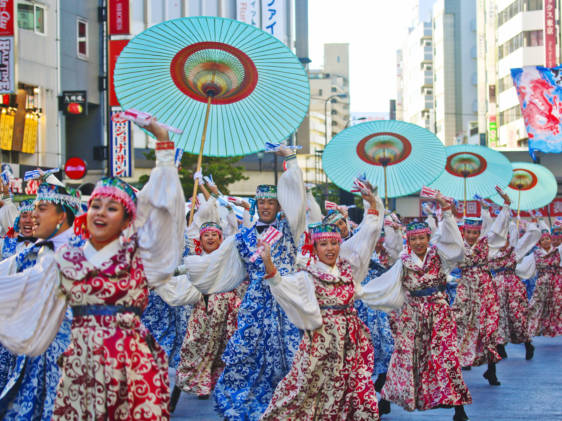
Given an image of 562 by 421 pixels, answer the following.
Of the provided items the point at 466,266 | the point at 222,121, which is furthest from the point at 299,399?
the point at 466,266

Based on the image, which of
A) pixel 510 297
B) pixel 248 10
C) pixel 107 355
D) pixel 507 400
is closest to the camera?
pixel 107 355

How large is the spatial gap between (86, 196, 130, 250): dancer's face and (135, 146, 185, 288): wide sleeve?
13cm

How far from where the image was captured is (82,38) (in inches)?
1158

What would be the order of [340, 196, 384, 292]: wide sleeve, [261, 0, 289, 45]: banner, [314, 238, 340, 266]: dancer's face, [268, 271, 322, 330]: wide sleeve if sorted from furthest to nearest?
[261, 0, 289, 45]: banner < [340, 196, 384, 292]: wide sleeve < [314, 238, 340, 266]: dancer's face < [268, 271, 322, 330]: wide sleeve

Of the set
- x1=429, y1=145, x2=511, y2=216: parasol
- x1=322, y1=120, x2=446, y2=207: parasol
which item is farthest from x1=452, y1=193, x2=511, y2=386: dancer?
x1=429, y1=145, x2=511, y2=216: parasol

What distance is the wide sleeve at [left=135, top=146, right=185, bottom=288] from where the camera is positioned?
180 inches

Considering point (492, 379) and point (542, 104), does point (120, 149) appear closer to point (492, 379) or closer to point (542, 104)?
point (542, 104)

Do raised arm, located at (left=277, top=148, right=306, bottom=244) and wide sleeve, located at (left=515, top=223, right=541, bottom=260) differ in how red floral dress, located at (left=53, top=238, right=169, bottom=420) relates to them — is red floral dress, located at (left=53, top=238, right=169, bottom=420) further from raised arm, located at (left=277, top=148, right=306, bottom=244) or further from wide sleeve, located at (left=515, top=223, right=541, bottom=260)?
wide sleeve, located at (left=515, top=223, right=541, bottom=260)

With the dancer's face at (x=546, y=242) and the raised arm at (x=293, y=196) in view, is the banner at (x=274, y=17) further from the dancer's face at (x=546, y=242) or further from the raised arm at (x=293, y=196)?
the raised arm at (x=293, y=196)

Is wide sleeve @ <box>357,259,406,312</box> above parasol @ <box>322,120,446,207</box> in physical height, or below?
below

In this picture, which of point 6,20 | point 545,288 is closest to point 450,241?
point 545,288

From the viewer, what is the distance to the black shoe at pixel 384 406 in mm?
8125

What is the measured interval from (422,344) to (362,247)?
5.31 feet

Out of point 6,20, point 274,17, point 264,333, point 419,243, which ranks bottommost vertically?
point 264,333
